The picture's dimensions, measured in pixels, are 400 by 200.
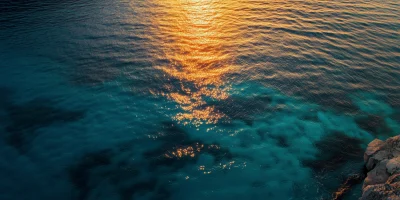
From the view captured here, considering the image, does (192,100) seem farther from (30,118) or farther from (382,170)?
(382,170)

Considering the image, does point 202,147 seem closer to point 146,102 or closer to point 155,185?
point 155,185

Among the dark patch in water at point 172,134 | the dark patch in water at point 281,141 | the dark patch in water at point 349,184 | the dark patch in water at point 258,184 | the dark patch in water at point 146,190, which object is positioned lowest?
the dark patch in water at point 146,190

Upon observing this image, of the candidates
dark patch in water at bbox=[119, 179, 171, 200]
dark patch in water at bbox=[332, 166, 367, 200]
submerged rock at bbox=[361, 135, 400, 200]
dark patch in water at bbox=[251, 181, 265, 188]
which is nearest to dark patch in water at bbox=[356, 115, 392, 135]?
submerged rock at bbox=[361, 135, 400, 200]

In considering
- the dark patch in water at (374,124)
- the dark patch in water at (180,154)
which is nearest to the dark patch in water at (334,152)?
the dark patch in water at (374,124)

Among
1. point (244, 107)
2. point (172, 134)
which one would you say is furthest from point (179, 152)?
point (244, 107)

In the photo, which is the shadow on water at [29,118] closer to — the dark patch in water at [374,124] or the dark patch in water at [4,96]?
the dark patch in water at [4,96]

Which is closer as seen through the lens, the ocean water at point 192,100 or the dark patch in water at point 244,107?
the ocean water at point 192,100
